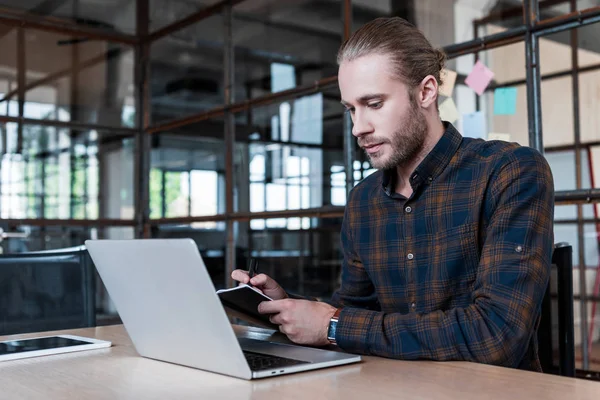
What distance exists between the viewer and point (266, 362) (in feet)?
3.41

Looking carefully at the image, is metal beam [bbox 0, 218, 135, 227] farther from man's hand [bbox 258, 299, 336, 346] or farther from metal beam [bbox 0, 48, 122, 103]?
man's hand [bbox 258, 299, 336, 346]

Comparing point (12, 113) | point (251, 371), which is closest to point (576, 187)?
point (251, 371)

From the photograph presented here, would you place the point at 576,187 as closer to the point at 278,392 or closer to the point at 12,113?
the point at 278,392

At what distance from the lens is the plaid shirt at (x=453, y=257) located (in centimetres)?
113

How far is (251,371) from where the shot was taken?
96 cm

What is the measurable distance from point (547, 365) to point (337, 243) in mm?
1722

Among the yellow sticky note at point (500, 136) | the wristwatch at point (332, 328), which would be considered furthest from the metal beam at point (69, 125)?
the wristwatch at point (332, 328)

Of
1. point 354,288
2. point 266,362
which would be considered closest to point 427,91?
point 354,288

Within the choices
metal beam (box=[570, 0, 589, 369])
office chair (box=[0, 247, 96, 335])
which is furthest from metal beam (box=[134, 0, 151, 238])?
metal beam (box=[570, 0, 589, 369])

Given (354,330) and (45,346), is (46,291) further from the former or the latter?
(354,330)

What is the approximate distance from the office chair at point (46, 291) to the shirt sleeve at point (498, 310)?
90 centimetres

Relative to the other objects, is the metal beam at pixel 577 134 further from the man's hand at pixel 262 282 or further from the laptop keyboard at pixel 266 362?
the laptop keyboard at pixel 266 362

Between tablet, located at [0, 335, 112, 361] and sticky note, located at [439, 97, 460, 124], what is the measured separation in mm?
1530

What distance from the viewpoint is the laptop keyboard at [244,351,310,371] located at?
3.27ft
